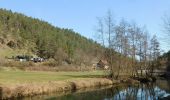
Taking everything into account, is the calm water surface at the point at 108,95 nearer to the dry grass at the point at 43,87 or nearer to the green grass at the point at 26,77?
the dry grass at the point at 43,87

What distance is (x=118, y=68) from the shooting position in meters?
80.7

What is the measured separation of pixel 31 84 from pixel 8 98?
24.0 ft

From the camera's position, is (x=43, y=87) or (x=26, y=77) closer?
(x=43, y=87)

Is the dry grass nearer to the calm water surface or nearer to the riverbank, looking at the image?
the riverbank

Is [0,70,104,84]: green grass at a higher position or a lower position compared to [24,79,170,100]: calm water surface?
higher

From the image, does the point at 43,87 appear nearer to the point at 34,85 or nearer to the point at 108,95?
the point at 34,85

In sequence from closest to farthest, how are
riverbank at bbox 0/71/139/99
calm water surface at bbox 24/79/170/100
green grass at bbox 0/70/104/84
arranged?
1. riverbank at bbox 0/71/139/99
2. calm water surface at bbox 24/79/170/100
3. green grass at bbox 0/70/104/84

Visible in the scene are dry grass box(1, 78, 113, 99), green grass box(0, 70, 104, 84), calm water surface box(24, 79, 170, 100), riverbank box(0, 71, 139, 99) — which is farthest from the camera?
green grass box(0, 70, 104, 84)

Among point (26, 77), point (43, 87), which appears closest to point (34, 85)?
point (43, 87)

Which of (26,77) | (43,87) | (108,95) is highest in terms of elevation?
(26,77)

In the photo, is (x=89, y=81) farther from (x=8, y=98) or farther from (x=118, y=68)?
(x=8, y=98)

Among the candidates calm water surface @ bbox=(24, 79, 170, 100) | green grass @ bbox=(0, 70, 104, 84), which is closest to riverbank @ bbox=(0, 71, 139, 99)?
green grass @ bbox=(0, 70, 104, 84)

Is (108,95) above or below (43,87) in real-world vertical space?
below

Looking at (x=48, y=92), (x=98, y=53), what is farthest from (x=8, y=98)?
(x=98, y=53)
